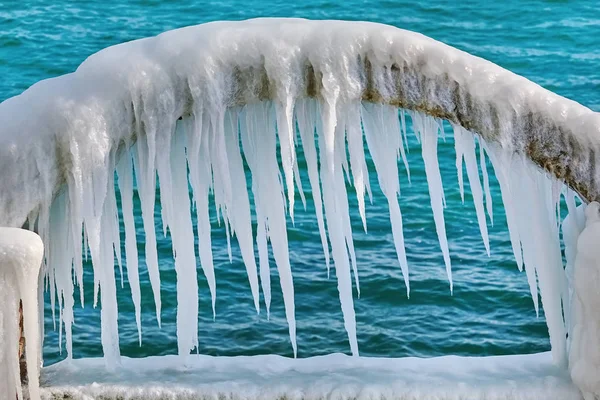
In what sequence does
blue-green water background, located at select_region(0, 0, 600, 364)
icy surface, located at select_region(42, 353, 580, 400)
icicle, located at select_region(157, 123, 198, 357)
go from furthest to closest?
blue-green water background, located at select_region(0, 0, 600, 364)
icy surface, located at select_region(42, 353, 580, 400)
icicle, located at select_region(157, 123, 198, 357)

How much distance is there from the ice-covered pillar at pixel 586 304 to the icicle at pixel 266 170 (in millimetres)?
1443

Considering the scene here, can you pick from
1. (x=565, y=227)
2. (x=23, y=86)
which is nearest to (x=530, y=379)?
(x=565, y=227)

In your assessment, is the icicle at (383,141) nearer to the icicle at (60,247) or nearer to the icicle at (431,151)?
the icicle at (431,151)

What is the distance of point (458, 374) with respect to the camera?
592 cm

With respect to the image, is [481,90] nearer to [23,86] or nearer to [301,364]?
[301,364]

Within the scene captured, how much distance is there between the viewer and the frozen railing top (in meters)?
4.86

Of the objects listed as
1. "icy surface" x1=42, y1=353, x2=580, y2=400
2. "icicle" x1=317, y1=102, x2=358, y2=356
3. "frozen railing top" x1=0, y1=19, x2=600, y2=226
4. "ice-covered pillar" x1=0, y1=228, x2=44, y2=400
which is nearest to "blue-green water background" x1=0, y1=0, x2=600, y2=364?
"icy surface" x1=42, y1=353, x2=580, y2=400

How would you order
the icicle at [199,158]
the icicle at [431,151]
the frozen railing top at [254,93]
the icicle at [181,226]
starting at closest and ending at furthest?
the frozen railing top at [254,93]
the icicle at [199,158]
the icicle at [181,226]
the icicle at [431,151]

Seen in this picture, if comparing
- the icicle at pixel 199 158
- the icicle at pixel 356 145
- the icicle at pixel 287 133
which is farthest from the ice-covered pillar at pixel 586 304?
the icicle at pixel 199 158

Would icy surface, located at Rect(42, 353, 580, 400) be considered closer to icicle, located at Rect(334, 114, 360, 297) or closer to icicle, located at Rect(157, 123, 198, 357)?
icicle, located at Rect(157, 123, 198, 357)

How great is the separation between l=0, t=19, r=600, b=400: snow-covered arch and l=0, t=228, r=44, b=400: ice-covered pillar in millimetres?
285

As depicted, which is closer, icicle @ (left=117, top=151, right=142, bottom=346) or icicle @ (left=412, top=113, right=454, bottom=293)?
icicle @ (left=117, top=151, right=142, bottom=346)

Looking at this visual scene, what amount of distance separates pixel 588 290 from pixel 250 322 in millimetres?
4671

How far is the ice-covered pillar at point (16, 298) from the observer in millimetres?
4621
